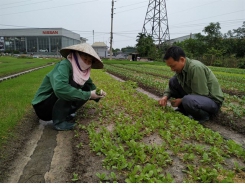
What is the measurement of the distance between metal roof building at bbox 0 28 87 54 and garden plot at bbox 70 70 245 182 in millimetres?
53838

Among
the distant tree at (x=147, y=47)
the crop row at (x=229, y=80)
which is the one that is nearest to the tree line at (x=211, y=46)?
the distant tree at (x=147, y=47)

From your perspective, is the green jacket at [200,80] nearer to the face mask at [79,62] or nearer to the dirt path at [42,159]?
the face mask at [79,62]

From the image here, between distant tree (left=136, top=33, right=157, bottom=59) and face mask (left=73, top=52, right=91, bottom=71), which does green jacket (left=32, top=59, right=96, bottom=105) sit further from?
distant tree (left=136, top=33, right=157, bottom=59)

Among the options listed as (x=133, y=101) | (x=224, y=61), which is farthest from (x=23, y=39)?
(x=133, y=101)

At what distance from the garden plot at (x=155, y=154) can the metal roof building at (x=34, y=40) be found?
53.8 m

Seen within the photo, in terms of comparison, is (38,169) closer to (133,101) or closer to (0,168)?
(0,168)

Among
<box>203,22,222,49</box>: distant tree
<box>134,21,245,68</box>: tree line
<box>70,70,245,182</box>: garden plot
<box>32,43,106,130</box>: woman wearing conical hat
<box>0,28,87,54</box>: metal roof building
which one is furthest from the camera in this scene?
<box>0,28,87,54</box>: metal roof building

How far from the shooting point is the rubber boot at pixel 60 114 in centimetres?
313

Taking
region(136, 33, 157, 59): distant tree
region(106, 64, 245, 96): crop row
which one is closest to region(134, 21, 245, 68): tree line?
region(136, 33, 157, 59): distant tree

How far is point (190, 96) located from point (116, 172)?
2.05 meters

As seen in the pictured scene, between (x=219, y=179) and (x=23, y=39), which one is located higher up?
(x=23, y=39)

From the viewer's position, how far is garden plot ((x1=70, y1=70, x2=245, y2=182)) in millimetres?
1935

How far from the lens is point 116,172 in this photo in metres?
2.00

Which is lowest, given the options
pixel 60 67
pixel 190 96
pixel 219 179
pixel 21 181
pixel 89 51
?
pixel 21 181
